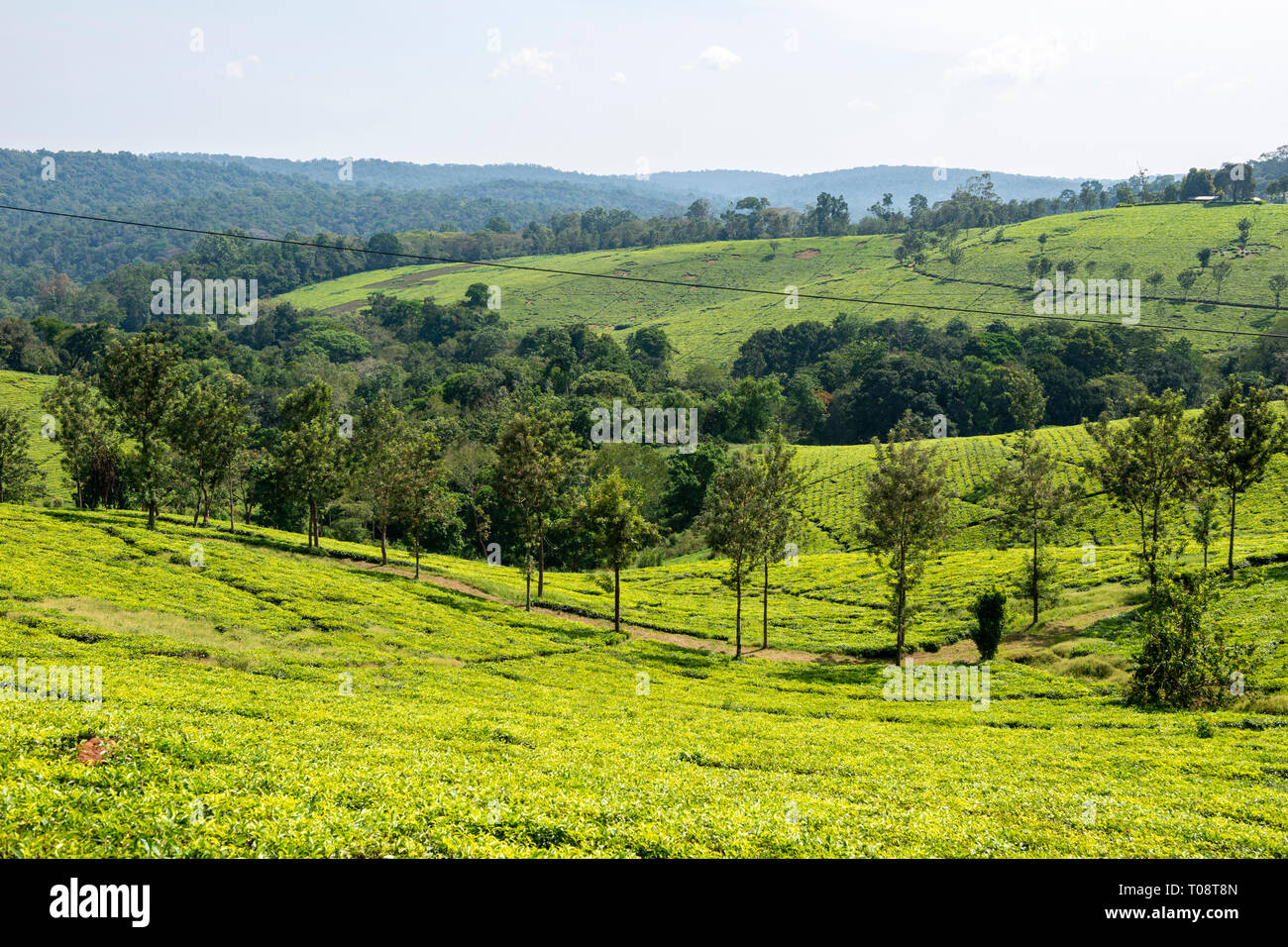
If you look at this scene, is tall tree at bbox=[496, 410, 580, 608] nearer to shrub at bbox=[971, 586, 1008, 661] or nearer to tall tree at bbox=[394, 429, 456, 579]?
tall tree at bbox=[394, 429, 456, 579]

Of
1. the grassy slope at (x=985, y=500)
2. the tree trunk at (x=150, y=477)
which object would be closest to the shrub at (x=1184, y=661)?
the grassy slope at (x=985, y=500)

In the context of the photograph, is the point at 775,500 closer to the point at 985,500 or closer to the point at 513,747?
the point at 513,747

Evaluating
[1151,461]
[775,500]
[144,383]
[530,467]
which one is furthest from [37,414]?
[1151,461]

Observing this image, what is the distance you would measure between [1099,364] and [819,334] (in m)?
63.5

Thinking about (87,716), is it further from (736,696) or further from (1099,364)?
(1099,364)

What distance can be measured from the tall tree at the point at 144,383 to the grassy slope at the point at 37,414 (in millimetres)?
36152

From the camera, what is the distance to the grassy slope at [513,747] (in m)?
13.1

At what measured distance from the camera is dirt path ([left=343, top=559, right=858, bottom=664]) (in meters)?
49.5

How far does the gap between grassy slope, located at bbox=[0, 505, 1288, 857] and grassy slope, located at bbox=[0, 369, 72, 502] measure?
57.1m

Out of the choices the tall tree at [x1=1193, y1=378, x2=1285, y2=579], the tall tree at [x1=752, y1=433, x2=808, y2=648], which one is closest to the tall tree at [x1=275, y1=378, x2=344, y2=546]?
the tall tree at [x1=752, y1=433, x2=808, y2=648]

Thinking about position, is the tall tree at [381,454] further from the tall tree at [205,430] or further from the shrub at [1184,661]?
the shrub at [1184,661]

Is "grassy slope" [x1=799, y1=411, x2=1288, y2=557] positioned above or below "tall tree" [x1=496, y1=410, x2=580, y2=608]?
below

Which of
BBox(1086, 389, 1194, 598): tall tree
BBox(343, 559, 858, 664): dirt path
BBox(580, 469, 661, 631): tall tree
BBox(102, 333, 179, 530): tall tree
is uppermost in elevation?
BBox(102, 333, 179, 530): tall tree

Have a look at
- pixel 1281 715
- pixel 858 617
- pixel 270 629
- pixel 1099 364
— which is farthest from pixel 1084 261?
pixel 270 629
